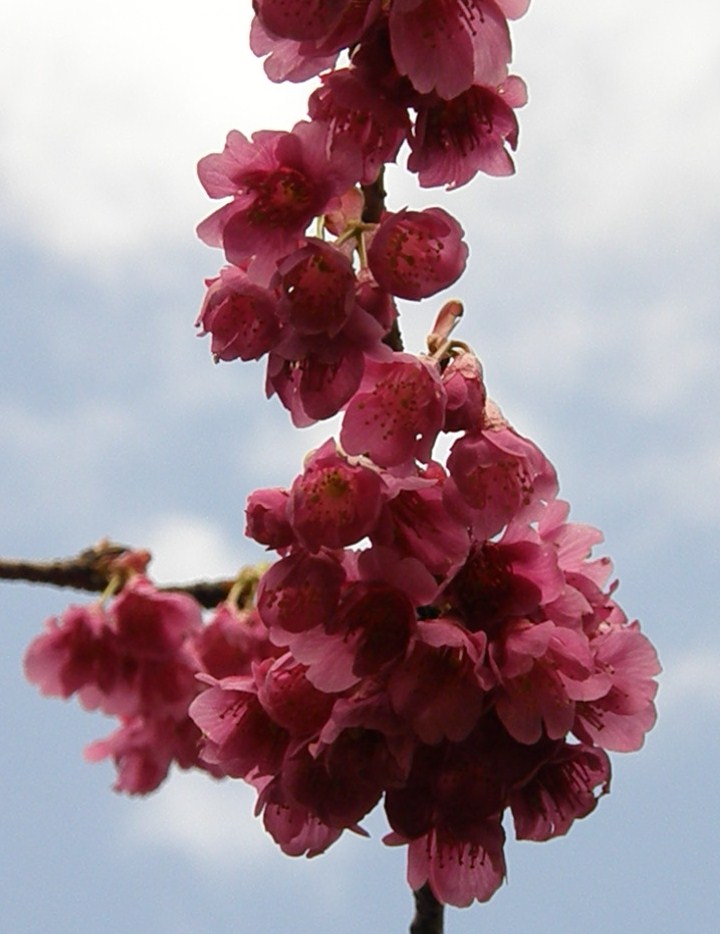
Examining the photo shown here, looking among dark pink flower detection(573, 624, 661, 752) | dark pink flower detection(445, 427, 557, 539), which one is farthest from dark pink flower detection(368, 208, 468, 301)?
dark pink flower detection(573, 624, 661, 752)

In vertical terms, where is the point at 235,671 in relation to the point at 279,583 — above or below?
above

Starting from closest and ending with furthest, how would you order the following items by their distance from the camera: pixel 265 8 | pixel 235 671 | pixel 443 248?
pixel 265 8
pixel 443 248
pixel 235 671

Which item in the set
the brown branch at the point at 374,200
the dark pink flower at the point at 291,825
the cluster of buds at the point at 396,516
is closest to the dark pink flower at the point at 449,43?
the cluster of buds at the point at 396,516

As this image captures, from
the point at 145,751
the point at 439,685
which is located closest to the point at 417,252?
the point at 439,685

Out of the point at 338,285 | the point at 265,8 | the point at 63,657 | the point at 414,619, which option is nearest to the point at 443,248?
the point at 338,285

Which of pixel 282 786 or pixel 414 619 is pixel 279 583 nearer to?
pixel 414 619

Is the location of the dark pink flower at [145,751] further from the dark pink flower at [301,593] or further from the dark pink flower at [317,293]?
the dark pink flower at [317,293]
